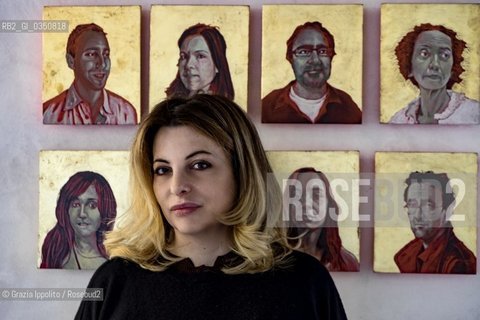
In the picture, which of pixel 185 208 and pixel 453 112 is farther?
pixel 453 112

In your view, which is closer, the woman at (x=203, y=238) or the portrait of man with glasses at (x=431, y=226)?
the woman at (x=203, y=238)

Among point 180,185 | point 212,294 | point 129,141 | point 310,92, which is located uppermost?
point 310,92

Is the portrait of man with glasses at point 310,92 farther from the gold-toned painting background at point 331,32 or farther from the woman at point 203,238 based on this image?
the woman at point 203,238

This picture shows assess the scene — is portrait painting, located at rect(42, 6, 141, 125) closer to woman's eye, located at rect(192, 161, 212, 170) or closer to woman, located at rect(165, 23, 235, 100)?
woman, located at rect(165, 23, 235, 100)

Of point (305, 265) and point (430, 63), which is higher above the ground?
point (430, 63)

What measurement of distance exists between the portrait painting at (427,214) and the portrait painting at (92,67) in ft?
2.59

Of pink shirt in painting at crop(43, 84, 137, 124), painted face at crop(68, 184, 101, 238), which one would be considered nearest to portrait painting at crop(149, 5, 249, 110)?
pink shirt in painting at crop(43, 84, 137, 124)

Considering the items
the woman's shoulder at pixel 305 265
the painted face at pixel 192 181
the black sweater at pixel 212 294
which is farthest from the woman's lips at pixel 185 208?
the woman's shoulder at pixel 305 265

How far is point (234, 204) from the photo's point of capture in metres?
1.44

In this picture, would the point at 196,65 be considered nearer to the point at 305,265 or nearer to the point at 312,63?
the point at 312,63

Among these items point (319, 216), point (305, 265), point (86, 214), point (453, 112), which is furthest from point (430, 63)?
point (86, 214)

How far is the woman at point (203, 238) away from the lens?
1.38 metres

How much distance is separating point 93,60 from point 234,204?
900 mm

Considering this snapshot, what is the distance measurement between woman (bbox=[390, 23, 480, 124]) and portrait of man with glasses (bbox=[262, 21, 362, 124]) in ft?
0.55
